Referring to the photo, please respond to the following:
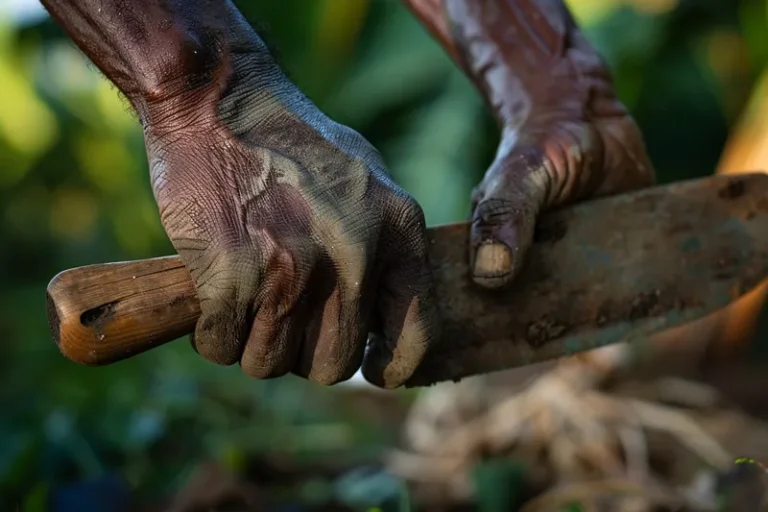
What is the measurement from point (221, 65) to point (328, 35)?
2.13m

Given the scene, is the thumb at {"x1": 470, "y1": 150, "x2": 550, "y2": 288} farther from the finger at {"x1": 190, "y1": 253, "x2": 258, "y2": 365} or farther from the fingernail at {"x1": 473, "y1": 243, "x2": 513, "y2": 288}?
the finger at {"x1": 190, "y1": 253, "x2": 258, "y2": 365}

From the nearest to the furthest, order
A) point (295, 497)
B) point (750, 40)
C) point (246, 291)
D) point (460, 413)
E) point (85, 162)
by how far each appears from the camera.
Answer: point (246, 291) < point (295, 497) < point (460, 413) < point (750, 40) < point (85, 162)

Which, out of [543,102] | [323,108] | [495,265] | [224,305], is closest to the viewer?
[224,305]

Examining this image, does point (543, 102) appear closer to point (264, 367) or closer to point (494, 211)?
point (494, 211)

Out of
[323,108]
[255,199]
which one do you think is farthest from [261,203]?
[323,108]

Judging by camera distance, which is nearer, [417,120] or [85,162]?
[417,120]

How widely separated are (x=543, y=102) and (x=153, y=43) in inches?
19.1

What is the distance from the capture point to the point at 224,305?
0.60 metres

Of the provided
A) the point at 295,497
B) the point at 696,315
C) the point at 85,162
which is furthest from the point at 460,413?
the point at 85,162

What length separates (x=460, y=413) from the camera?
1514 mm

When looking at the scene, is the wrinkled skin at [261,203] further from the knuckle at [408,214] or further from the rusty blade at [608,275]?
the rusty blade at [608,275]

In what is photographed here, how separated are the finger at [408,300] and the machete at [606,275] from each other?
0.27 ft

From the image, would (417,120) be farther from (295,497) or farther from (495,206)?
(495,206)

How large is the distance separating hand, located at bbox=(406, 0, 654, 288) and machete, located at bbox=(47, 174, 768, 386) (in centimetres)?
5
